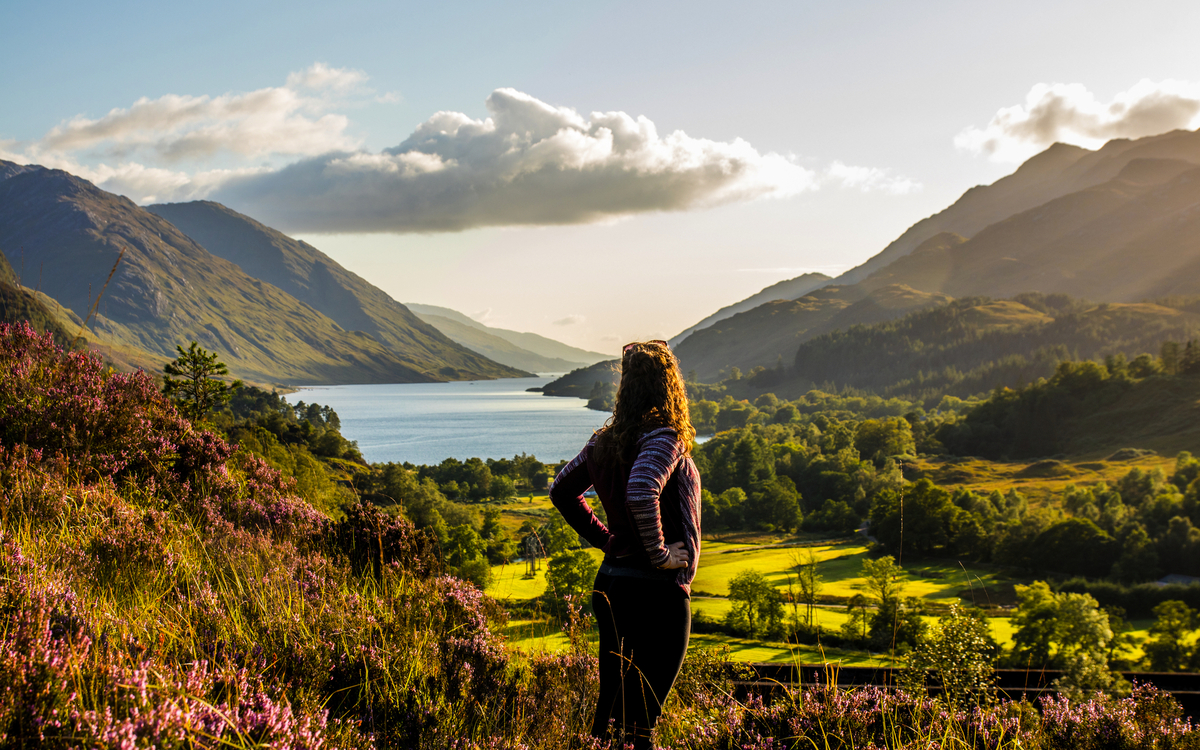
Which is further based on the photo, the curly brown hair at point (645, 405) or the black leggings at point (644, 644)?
the curly brown hair at point (645, 405)

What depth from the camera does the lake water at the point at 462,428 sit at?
91.9 m

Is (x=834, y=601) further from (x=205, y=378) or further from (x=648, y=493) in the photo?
(x=648, y=493)

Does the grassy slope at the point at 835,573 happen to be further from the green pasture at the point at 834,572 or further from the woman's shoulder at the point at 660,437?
the woman's shoulder at the point at 660,437

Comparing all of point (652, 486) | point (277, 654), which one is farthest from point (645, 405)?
point (277, 654)

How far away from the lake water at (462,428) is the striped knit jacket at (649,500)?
8227 cm

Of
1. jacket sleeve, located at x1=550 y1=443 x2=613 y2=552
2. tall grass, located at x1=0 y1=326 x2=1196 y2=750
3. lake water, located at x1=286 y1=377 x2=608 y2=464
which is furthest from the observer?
lake water, located at x1=286 y1=377 x2=608 y2=464

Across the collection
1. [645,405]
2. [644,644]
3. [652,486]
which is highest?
[645,405]

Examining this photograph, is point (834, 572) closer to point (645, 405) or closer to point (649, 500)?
point (645, 405)

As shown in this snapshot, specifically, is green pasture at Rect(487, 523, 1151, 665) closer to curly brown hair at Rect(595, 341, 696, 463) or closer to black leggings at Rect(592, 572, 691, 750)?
black leggings at Rect(592, 572, 691, 750)

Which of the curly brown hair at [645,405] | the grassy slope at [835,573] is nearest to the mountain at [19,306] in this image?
the curly brown hair at [645,405]

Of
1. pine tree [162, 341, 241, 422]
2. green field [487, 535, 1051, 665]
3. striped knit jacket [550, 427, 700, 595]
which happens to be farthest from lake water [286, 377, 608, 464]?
striped knit jacket [550, 427, 700, 595]

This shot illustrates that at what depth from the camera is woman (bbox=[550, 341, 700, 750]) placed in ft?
8.52

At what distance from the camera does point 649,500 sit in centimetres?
253

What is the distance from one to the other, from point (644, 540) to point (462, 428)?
4716 inches
